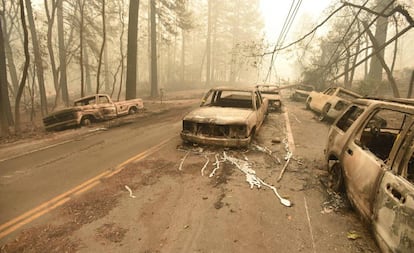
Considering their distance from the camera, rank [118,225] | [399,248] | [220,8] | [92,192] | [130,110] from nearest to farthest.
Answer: [399,248] < [118,225] < [92,192] < [130,110] < [220,8]

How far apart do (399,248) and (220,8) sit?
47.9 meters

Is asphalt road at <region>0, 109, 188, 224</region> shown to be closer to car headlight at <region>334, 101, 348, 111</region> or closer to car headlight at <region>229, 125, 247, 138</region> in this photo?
car headlight at <region>229, 125, 247, 138</region>

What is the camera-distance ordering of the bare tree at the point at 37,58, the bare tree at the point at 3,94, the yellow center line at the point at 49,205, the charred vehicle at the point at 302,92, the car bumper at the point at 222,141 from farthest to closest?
the charred vehicle at the point at 302,92 → the bare tree at the point at 37,58 → the bare tree at the point at 3,94 → the car bumper at the point at 222,141 → the yellow center line at the point at 49,205

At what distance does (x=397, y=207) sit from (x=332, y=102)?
387 inches

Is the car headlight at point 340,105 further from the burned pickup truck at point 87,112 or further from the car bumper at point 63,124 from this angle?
the car bumper at point 63,124

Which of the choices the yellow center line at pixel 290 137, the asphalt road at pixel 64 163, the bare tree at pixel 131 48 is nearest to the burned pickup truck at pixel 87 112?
the asphalt road at pixel 64 163

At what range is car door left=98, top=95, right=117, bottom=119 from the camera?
12.3 metres

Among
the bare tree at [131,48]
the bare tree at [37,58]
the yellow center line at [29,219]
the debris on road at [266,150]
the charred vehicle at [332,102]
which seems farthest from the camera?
the bare tree at [37,58]

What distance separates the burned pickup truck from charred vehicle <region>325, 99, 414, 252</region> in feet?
31.5

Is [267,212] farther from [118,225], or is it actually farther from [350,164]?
[118,225]

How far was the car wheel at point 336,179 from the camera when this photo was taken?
15.4 ft

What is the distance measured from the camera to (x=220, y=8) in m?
45.9

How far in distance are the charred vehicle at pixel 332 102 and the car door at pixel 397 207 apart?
8533mm

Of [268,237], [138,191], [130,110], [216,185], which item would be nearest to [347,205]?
[268,237]
